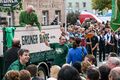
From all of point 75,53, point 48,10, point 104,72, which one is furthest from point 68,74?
point 48,10

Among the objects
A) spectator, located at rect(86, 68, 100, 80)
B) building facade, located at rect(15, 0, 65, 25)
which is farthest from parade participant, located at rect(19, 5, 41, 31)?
building facade, located at rect(15, 0, 65, 25)

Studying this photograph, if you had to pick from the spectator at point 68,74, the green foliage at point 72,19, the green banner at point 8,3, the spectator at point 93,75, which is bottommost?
the green foliage at point 72,19

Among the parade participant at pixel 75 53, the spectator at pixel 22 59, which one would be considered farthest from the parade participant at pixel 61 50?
the spectator at pixel 22 59

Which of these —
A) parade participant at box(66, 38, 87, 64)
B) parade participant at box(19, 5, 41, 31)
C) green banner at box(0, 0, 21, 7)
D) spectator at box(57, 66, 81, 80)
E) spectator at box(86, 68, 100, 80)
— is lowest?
parade participant at box(66, 38, 87, 64)

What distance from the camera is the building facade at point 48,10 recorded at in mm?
37556

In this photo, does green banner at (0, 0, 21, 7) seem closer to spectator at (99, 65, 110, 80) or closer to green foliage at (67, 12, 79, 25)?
spectator at (99, 65, 110, 80)

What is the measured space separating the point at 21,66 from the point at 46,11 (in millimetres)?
28921

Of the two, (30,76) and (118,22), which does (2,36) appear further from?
(30,76)

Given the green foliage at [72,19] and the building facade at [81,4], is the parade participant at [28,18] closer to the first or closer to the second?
the green foliage at [72,19]

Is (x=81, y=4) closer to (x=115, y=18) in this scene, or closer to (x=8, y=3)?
(x=8, y=3)

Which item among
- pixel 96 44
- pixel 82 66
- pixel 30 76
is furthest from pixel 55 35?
pixel 30 76

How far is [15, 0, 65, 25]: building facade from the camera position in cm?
3756

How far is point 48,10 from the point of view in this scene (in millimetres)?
39062

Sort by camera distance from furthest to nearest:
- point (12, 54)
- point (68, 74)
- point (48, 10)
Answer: point (48, 10)
point (12, 54)
point (68, 74)
